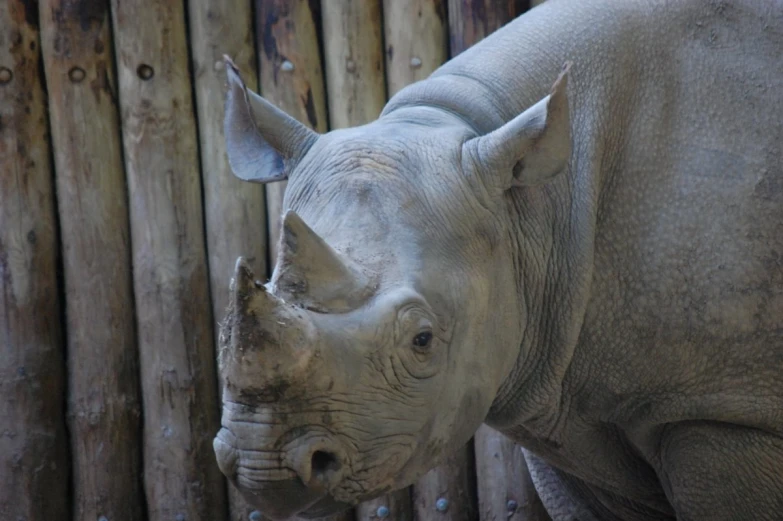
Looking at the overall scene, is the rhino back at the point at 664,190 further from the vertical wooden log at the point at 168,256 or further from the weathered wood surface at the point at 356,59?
the vertical wooden log at the point at 168,256

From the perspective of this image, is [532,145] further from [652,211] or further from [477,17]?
[477,17]

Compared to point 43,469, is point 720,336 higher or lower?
higher

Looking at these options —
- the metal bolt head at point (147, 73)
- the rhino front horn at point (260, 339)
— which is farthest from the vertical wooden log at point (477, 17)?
the rhino front horn at point (260, 339)

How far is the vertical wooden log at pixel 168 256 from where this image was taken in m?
4.54

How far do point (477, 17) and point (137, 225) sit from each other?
1.55m

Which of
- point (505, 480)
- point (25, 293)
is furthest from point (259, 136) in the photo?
point (505, 480)

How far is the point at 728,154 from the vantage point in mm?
3021

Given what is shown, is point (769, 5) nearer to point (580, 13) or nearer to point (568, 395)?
point (580, 13)

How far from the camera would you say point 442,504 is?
4.50 metres

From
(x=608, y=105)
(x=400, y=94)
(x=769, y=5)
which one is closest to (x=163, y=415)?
(x=400, y=94)

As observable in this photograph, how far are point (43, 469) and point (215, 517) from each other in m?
0.70

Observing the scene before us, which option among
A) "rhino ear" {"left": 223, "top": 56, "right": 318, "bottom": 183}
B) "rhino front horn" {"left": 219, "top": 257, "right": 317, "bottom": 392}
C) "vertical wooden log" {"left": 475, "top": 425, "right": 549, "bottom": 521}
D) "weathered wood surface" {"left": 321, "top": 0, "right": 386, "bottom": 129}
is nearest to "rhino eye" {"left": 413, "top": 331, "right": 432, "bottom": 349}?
"rhino front horn" {"left": 219, "top": 257, "right": 317, "bottom": 392}

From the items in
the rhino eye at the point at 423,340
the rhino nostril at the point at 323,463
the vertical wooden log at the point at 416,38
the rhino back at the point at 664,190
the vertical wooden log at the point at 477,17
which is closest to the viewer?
the rhino nostril at the point at 323,463

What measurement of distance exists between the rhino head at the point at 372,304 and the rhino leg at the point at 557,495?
106 centimetres
